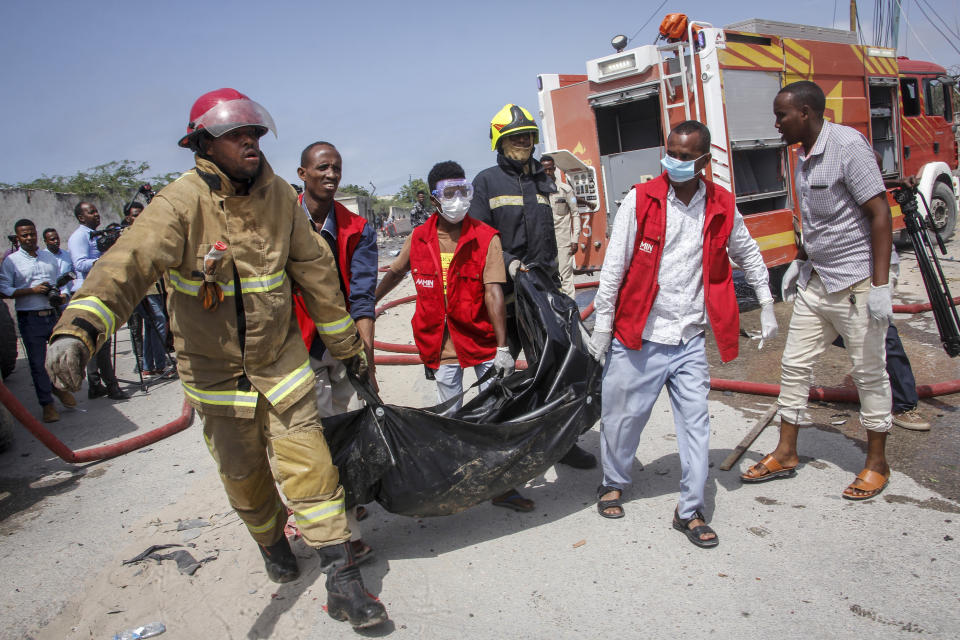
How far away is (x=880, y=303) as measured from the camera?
3160 mm

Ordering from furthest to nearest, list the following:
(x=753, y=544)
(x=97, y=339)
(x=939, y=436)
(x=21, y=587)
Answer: (x=939, y=436) → (x=21, y=587) → (x=753, y=544) → (x=97, y=339)

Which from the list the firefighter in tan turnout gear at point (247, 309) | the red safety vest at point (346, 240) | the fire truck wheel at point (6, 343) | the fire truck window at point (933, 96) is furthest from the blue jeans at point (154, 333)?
the fire truck window at point (933, 96)

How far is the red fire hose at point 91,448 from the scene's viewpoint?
4367 mm

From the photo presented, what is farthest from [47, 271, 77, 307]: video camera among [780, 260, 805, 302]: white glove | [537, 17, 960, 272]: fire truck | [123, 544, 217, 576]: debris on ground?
[780, 260, 805, 302]: white glove

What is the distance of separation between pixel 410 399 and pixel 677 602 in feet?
10.7

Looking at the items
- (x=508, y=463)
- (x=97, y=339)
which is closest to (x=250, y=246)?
(x=97, y=339)

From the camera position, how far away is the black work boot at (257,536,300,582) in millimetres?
2918

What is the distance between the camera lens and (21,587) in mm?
3150

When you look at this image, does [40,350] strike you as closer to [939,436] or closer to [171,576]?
[171,576]

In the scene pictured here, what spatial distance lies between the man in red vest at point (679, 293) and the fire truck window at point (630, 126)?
19.0ft

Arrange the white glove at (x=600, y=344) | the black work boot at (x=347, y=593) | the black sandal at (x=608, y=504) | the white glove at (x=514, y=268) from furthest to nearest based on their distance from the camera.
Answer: the white glove at (x=514, y=268), the black sandal at (x=608, y=504), the white glove at (x=600, y=344), the black work boot at (x=347, y=593)

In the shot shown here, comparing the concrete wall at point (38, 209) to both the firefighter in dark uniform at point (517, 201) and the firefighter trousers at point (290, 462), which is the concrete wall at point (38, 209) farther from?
the firefighter trousers at point (290, 462)

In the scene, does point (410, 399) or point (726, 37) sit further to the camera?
point (726, 37)

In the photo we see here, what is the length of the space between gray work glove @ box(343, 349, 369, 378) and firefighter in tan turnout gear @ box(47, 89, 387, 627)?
0.71 feet
